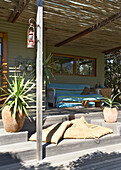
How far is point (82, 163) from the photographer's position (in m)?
2.60

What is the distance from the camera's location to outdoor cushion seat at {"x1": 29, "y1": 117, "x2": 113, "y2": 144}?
3.06 m

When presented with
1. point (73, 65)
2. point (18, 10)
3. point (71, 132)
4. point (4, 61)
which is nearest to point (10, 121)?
point (71, 132)

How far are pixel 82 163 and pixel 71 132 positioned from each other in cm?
74

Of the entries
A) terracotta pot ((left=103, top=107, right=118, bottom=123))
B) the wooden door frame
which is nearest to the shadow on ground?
terracotta pot ((left=103, top=107, right=118, bottom=123))

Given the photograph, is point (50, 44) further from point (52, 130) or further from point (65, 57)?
point (52, 130)

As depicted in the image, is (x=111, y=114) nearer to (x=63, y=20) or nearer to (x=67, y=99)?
(x=67, y=99)

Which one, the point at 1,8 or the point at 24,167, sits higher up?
the point at 1,8

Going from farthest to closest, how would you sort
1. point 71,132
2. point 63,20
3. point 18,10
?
point 63,20, point 18,10, point 71,132

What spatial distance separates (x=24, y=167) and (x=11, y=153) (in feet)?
1.00

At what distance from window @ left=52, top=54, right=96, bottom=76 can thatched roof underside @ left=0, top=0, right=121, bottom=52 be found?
1365 millimetres

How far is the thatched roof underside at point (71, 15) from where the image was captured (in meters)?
4.01

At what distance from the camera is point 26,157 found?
8.84 feet

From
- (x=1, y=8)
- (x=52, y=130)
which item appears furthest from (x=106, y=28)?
(x=52, y=130)

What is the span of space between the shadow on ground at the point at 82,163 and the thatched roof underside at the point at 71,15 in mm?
3183
